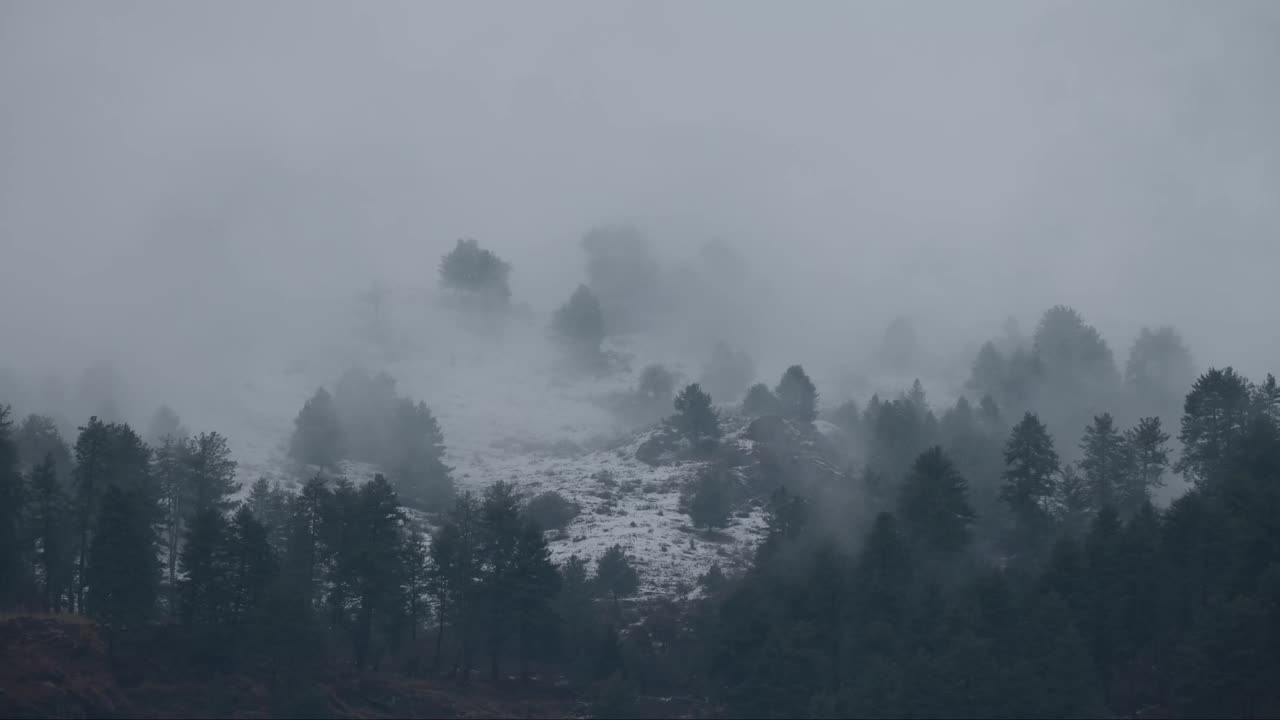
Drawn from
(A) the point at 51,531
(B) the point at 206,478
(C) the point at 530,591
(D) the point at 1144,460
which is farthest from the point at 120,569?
(D) the point at 1144,460

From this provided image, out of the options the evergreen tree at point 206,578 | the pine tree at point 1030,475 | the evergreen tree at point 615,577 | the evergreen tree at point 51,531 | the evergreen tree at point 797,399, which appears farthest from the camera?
the evergreen tree at point 797,399

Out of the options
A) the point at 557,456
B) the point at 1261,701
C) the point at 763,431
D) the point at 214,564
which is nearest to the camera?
the point at 1261,701

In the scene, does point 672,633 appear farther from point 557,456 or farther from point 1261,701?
point 557,456

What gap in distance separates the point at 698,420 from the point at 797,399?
13271 mm

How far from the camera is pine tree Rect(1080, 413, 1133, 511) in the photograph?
244 feet

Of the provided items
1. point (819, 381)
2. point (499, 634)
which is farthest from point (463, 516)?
point (819, 381)

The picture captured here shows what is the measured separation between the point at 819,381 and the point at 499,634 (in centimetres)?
8027

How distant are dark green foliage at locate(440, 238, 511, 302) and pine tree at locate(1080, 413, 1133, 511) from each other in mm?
92028

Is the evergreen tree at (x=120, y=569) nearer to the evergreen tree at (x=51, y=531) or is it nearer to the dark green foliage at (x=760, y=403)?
the evergreen tree at (x=51, y=531)

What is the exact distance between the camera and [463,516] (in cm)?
6944

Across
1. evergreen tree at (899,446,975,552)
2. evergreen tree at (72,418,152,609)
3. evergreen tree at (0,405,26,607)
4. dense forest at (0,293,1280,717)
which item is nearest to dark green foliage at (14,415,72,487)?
dense forest at (0,293,1280,717)

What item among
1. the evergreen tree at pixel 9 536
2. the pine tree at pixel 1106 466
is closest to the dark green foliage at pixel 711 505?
the pine tree at pixel 1106 466

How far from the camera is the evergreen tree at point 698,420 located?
100938mm

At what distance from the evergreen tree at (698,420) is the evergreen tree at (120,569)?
56499 mm
